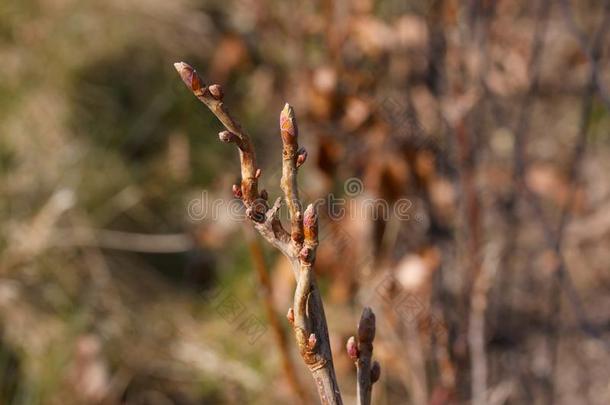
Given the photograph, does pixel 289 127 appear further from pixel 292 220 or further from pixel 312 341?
pixel 312 341

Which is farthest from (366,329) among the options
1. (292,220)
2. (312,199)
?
(312,199)

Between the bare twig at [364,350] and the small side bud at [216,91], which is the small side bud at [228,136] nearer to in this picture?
the small side bud at [216,91]

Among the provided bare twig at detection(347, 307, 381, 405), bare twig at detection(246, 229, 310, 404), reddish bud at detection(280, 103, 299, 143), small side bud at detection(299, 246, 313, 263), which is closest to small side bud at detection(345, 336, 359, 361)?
bare twig at detection(347, 307, 381, 405)

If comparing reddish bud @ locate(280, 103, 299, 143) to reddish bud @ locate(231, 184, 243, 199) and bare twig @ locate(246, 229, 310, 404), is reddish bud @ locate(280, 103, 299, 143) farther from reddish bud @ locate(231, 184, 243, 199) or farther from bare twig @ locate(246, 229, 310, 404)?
bare twig @ locate(246, 229, 310, 404)

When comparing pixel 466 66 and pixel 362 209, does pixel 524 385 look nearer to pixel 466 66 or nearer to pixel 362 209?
pixel 362 209

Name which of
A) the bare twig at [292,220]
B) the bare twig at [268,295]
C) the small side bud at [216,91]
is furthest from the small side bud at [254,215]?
the bare twig at [268,295]

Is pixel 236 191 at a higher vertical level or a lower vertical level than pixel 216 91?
lower

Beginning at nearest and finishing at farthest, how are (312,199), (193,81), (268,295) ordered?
1. (193,81)
2. (268,295)
3. (312,199)
